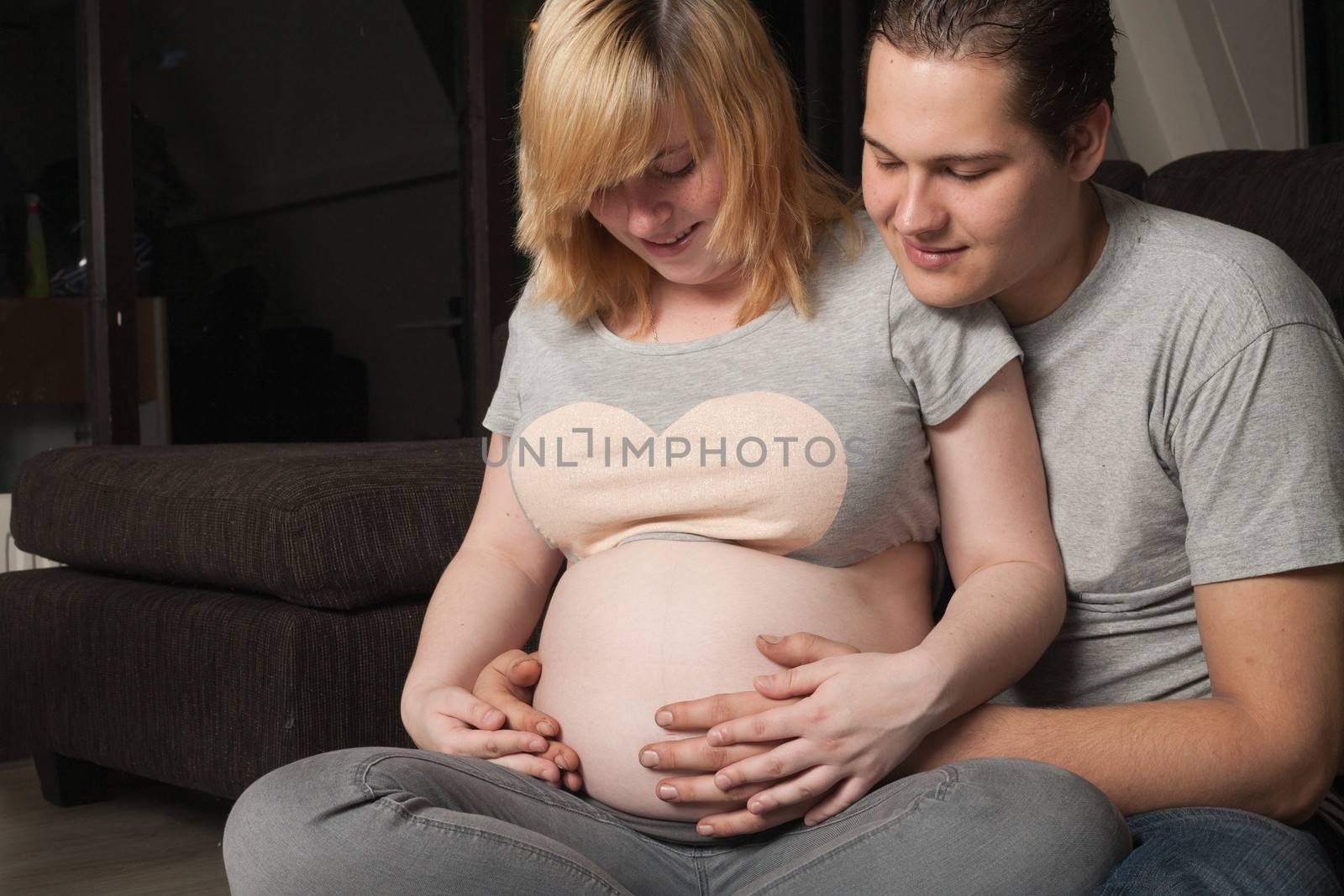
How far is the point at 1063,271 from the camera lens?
1.01 meters

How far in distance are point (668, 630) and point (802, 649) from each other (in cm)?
11

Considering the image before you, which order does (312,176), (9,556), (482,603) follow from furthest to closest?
(312,176)
(9,556)
(482,603)

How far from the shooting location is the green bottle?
272 cm

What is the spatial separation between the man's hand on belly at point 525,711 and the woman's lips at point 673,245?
34 cm

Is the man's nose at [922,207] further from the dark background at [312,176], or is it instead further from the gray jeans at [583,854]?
the dark background at [312,176]

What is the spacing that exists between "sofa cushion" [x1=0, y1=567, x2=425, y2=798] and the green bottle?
967mm

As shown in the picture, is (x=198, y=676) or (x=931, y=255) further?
(x=198, y=676)

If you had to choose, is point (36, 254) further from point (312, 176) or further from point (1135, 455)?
point (1135, 455)

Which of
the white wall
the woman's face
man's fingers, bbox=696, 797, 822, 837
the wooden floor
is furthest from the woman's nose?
the white wall

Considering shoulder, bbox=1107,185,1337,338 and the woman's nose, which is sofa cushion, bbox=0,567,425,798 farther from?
shoulder, bbox=1107,185,1337,338

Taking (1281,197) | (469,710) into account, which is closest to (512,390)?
(469,710)

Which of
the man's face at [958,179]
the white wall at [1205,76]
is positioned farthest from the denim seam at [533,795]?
the white wall at [1205,76]

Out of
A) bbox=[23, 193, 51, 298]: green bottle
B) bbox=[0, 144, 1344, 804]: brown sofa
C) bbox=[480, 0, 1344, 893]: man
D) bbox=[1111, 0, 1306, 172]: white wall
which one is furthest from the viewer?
bbox=[1111, 0, 1306, 172]: white wall

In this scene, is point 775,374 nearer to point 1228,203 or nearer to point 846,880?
point 846,880
